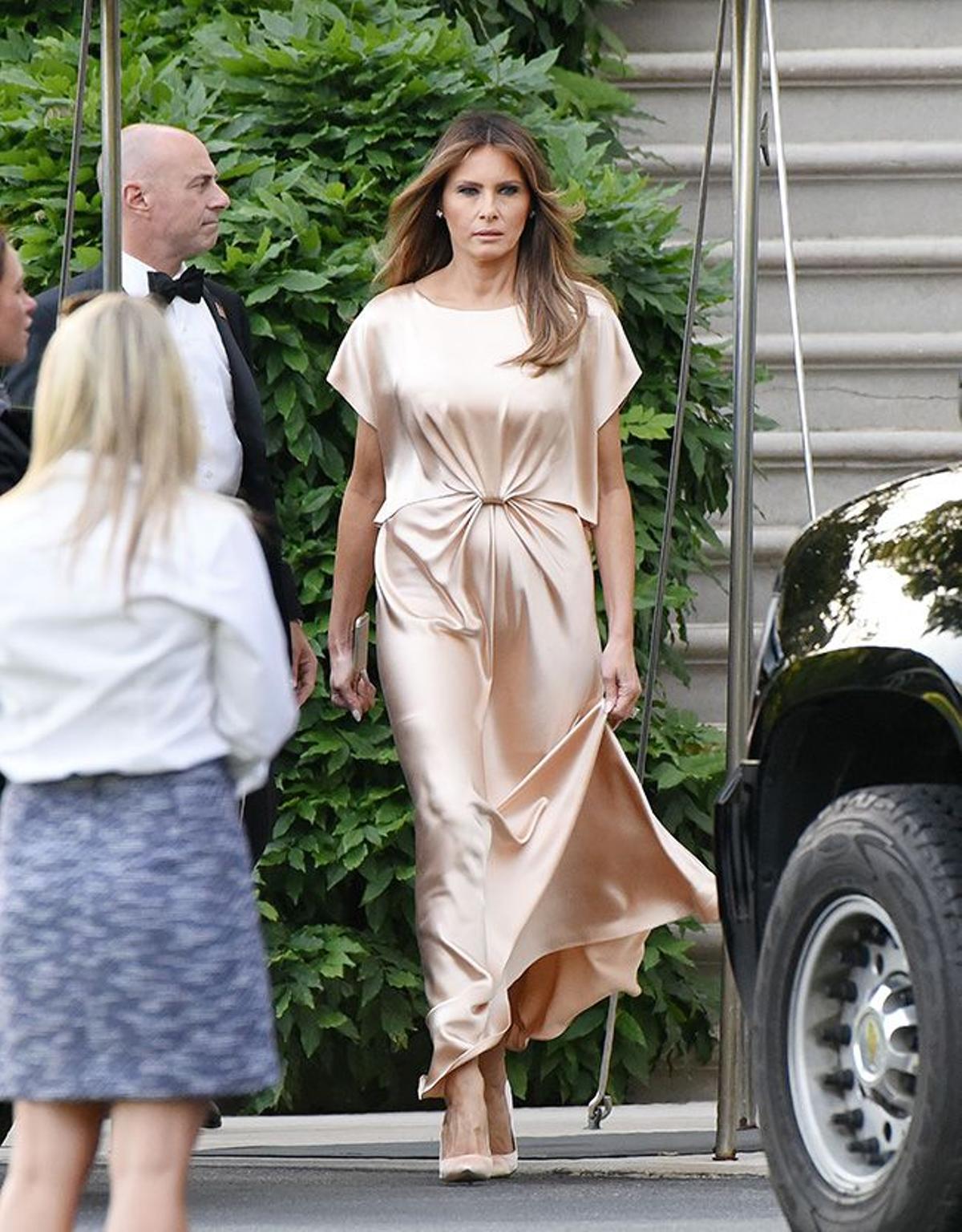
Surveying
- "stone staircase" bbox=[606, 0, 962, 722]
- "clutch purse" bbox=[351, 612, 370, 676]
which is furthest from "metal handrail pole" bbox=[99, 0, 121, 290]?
"stone staircase" bbox=[606, 0, 962, 722]

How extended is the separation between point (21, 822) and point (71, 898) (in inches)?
5.0

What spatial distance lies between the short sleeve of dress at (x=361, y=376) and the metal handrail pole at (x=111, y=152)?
A: 74 cm

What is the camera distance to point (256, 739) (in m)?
3.85

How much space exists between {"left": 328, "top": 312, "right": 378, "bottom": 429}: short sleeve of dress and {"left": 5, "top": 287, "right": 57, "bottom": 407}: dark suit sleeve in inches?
29.1

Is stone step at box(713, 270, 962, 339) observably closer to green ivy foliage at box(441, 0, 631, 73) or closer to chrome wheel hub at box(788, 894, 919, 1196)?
green ivy foliage at box(441, 0, 631, 73)

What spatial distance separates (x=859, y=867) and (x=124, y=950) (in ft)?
3.70

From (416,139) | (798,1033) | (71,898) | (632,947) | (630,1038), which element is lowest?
(630,1038)

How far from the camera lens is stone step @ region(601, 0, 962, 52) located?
10562mm

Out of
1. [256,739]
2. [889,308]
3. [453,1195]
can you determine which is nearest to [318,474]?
[453,1195]

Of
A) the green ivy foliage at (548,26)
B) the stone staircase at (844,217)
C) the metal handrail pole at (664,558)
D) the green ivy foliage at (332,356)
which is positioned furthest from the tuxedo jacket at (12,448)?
the green ivy foliage at (548,26)

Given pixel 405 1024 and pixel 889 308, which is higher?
A: pixel 889 308

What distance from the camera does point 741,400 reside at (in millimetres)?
6480

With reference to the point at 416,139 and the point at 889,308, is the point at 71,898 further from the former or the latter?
the point at 889,308

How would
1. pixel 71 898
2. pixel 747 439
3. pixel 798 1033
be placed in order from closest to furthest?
pixel 71 898 < pixel 798 1033 < pixel 747 439
